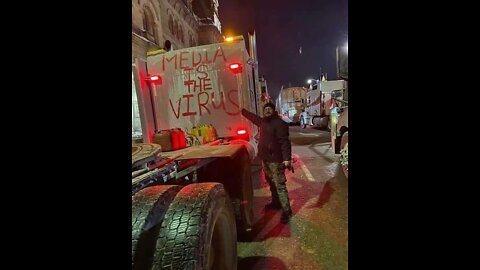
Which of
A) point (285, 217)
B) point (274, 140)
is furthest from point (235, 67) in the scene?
point (285, 217)

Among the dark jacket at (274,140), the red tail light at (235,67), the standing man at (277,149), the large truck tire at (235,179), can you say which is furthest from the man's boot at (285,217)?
the red tail light at (235,67)

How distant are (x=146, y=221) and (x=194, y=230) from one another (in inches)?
12.2

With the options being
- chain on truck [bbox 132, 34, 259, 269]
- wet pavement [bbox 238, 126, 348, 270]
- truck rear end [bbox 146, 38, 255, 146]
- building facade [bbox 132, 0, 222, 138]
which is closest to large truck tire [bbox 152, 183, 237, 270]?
chain on truck [bbox 132, 34, 259, 269]

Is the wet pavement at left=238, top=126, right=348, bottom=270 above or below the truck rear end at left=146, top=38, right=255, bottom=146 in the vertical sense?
below

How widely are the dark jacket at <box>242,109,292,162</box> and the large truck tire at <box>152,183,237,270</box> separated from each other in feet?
7.17

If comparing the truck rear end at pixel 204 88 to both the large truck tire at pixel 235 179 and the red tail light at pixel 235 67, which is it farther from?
the large truck tire at pixel 235 179

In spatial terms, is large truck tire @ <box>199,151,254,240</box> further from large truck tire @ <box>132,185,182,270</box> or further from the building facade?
large truck tire @ <box>132,185,182,270</box>

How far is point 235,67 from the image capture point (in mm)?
4652

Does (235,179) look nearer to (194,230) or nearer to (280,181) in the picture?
(280,181)

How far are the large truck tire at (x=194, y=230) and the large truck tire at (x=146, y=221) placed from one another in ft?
0.14

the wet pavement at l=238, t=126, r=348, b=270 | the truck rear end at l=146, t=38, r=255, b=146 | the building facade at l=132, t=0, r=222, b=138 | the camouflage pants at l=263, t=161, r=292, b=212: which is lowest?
the wet pavement at l=238, t=126, r=348, b=270

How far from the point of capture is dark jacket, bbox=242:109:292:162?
4.48 meters
